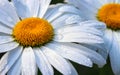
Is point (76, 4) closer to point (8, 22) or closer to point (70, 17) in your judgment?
point (70, 17)

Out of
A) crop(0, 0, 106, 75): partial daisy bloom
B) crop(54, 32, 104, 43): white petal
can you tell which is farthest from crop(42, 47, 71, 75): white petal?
crop(54, 32, 104, 43): white petal

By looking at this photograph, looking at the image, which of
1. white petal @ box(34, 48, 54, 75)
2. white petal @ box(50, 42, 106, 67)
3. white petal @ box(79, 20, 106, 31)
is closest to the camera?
white petal @ box(34, 48, 54, 75)

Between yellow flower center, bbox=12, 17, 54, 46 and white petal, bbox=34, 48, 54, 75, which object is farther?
yellow flower center, bbox=12, 17, 54, 46

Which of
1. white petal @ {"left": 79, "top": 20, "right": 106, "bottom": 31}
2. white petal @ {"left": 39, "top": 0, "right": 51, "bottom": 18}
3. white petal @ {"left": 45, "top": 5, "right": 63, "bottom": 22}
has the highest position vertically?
white petal @ {"left": 39, "top": 0, "right": 51, "bottom": 18}

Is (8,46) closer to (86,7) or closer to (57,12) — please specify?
(57,12)

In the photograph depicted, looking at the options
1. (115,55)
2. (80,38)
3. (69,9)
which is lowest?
(115,55)

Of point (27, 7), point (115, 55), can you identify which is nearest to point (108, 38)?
point (115, 55)

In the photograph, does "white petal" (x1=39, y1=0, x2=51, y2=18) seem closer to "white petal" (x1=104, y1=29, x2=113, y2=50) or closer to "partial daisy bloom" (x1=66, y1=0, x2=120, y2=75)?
"partial daisy bloom" (x1=66, y1=0, x2=120, y2=75)

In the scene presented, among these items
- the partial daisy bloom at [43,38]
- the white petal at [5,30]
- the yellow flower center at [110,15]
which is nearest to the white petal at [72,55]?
the partial daisy bloom at [43,38]
